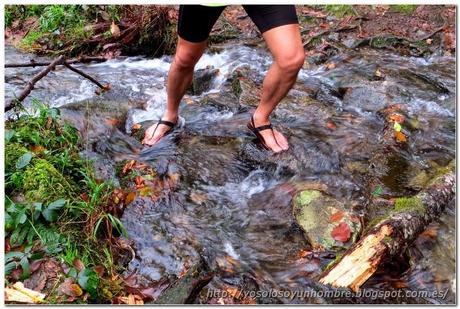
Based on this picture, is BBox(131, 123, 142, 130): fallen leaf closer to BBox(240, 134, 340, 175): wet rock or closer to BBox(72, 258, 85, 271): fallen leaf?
BBox(240, 134, 340, 175): wet rock

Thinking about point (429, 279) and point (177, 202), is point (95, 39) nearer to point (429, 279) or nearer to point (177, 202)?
point (177, 202)

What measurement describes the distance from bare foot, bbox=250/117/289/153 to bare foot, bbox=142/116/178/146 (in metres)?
0.88

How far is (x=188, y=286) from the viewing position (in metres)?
2.49

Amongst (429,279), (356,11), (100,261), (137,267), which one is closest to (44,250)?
(100,261)

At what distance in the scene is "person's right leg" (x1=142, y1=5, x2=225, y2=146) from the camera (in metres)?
3.28

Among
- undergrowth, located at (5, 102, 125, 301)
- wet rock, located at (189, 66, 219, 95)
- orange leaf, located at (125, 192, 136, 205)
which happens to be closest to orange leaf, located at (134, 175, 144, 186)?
orange leaf, located at (125, 192, 136, 205)

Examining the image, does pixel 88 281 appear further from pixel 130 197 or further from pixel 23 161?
pixel 23 161

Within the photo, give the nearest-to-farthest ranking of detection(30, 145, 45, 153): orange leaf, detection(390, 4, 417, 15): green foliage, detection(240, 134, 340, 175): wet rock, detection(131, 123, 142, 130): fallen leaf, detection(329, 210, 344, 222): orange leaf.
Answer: detection(329, 210, 344, 222): orange leaf < detection(30, 145, 45, 153): orange leaf < detection(240, 134, 340, 175): wet rock < detection(131, 123, 142, 130): fallen leaf < detection(390, 4, 417, 15): green foliage

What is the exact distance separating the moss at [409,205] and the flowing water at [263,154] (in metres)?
0.19

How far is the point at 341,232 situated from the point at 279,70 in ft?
4.49

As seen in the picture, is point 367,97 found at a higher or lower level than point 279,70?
lower

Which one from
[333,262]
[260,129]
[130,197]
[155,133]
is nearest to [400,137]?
[260,129]

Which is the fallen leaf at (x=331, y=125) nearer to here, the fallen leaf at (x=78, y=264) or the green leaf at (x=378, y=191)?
the green leaf at (x=378, y=191)

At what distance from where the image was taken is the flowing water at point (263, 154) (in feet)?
9.21
